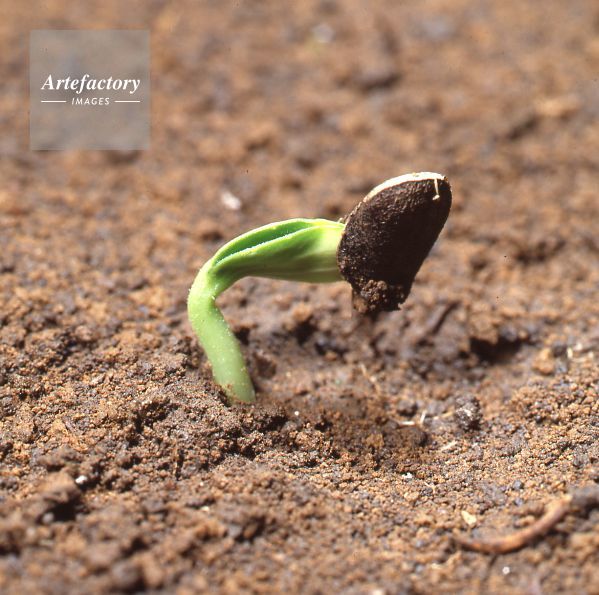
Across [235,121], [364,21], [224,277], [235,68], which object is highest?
[364,21]

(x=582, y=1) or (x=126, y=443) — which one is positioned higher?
(x=582, y=1)

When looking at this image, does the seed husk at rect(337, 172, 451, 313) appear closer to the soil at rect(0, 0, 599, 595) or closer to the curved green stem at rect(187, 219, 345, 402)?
the curved green stem at rect(187, 219, 345, 402)

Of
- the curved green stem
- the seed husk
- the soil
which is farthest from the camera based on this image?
the curved green stem

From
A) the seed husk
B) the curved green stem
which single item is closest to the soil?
the curved green stem

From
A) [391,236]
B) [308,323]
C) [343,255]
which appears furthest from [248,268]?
[308,323]

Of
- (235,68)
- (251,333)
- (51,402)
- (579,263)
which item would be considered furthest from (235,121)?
(51,402)

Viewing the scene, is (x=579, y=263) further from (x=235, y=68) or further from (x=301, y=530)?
(x=235, y=68)

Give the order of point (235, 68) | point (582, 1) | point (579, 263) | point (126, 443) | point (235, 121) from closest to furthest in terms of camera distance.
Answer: point (126, 443) → point (579, 263) → point (235, 121) → point (235, 68) → point (582, 1)

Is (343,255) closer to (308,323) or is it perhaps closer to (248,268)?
(248,268)
